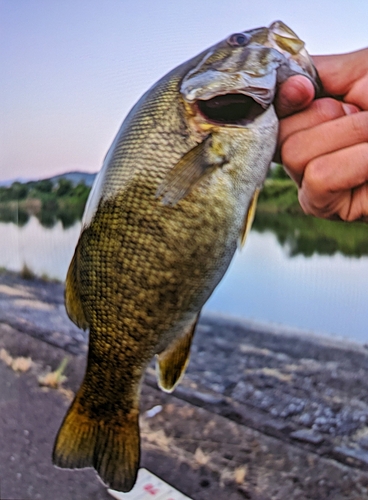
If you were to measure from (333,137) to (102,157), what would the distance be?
0.62m

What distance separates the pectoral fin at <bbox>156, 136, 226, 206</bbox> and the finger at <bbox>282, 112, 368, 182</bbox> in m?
0.21

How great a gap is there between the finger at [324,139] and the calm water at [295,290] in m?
0.20

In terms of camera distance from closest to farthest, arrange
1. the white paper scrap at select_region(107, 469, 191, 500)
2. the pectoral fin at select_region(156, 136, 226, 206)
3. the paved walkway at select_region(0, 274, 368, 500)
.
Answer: the pectoral fin at select_region(156, 136, 226, 206)
the paved walkway at select_region(0, 274, 368, 500)
the white paper scrap at select_region(107, 469, 191, 500)

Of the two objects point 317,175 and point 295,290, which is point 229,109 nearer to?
point 317,175

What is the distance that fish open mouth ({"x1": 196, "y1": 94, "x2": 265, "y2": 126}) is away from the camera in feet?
3.44

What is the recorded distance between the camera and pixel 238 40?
1091mm

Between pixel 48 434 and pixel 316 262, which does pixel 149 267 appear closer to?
pixel 316 262

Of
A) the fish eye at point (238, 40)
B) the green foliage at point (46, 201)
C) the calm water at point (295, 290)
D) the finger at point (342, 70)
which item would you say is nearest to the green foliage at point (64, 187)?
the green foliage at point (46, 201)

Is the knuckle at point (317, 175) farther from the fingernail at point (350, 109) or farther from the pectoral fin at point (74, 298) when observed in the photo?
the pectoral fin at point (74, 298)

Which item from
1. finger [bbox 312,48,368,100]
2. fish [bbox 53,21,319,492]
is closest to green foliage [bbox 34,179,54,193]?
fish [bbox 53,21,319,492]

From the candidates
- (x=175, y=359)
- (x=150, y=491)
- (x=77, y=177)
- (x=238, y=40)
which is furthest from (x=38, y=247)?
(x=238, y=40)

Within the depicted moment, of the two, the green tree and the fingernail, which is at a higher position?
the fingernail

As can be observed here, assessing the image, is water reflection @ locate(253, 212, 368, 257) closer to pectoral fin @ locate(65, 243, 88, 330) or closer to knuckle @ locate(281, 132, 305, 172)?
knuckle @ locate(281, 132, 305, 172)

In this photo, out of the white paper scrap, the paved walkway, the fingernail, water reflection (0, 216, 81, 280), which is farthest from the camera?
water reflection (0, 216, 81, 280)
